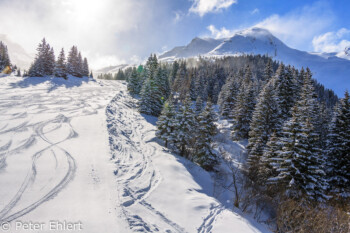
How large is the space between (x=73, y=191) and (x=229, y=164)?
70.5 ft

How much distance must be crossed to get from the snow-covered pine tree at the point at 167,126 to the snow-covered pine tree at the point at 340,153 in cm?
1702

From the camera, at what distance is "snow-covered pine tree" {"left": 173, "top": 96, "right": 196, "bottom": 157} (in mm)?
20625

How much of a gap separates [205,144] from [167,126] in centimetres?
552

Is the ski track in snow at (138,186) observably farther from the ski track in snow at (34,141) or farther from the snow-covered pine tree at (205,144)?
the snow-covered pine tree at (205,144)

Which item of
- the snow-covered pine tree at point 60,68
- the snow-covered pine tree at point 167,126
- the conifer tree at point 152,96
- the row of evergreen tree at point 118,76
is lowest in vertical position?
the snow-covered pine tree at point 167,126

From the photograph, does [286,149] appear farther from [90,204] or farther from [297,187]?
[90,204]

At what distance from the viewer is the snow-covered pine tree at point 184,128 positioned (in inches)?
812

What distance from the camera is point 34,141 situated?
11.5 metres

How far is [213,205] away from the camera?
1016 cm

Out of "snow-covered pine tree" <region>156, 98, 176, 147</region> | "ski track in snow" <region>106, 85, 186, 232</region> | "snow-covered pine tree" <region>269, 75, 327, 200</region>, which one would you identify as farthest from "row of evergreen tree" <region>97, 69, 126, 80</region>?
"snow-covered pine tree" <region>269, 75, 327, 200</region>

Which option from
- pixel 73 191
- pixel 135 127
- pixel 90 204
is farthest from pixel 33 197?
pixel 135 127

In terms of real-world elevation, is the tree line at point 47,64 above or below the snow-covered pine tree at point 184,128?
above

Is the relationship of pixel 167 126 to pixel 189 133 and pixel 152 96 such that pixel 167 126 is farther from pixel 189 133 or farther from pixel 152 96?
pixel 152 96

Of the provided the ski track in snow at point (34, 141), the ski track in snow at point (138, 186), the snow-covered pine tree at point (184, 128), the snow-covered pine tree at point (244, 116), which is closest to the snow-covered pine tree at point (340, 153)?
the snow-covered pine tree at point (244, 116)
